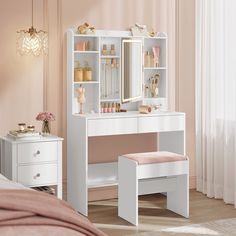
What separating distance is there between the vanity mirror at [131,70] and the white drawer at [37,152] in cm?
109

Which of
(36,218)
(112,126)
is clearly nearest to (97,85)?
(112,126)

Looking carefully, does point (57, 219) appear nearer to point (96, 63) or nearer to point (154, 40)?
point (96, 63)

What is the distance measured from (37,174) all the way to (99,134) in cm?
67

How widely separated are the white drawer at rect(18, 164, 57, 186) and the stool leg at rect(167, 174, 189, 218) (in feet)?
3.49

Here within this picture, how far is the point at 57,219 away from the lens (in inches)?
97.8

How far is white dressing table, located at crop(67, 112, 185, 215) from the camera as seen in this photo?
15.8 ft


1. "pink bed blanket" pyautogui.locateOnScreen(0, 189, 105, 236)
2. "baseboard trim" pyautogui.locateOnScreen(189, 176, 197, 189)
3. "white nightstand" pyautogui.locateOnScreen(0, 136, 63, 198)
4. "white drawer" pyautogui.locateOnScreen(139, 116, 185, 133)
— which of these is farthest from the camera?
"baseboard trim" pyautogui.locateOnScreen(189, 176, 197, 189)

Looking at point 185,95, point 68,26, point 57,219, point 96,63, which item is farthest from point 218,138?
point 57,219

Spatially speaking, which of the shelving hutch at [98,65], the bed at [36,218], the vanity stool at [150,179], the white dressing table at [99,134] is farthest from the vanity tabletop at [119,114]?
the bed at [36,218]

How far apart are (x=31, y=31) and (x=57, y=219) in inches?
105

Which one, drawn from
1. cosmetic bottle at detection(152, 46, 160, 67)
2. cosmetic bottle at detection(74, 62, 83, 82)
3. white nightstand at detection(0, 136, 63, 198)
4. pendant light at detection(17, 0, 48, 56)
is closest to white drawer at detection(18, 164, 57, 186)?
white nightstand at detection(0, 136, 63, 198)

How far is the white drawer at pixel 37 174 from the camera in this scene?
4.45 m

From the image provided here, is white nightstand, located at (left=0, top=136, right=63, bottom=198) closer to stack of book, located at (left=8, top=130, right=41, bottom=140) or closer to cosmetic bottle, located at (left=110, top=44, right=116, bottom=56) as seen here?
stack of book, located at (left=8, top=130, right=41, bottom=140)

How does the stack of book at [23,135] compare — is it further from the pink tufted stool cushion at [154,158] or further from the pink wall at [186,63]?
the pink wall at [186,63]
